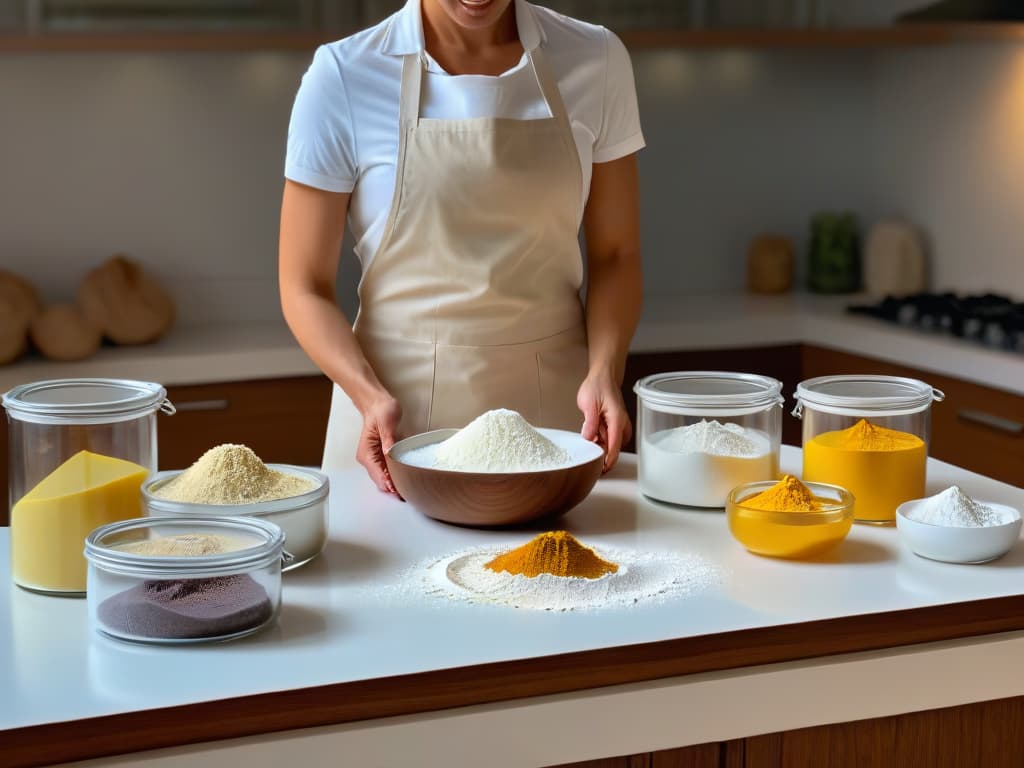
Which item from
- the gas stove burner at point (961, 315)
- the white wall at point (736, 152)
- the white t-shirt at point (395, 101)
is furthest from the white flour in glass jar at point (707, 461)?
the white wall at point (736, 152)

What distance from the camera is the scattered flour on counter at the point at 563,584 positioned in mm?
1219

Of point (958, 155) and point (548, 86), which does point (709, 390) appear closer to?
point (548, 86)

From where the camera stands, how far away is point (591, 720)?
1.10 meters

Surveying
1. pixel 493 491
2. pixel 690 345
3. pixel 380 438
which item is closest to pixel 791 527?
pixel 493 491

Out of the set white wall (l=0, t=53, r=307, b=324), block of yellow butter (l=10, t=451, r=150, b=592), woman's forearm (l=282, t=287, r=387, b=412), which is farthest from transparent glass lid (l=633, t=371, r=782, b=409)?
white wall (l=0, t=53, r=307, b=324)

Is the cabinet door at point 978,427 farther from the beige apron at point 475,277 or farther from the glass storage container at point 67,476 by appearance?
the glass storage container at point 67,476

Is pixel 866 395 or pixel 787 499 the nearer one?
pixel 787 499

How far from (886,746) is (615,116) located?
1.06 meters

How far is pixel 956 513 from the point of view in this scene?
1.34m

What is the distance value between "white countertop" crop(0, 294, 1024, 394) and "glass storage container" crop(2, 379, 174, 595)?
5.01 ft

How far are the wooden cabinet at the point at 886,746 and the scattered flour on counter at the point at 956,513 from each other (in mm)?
184

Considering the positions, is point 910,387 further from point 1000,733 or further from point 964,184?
point 964,184

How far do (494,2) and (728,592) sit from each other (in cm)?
89

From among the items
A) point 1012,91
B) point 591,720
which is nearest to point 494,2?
point 591,720
